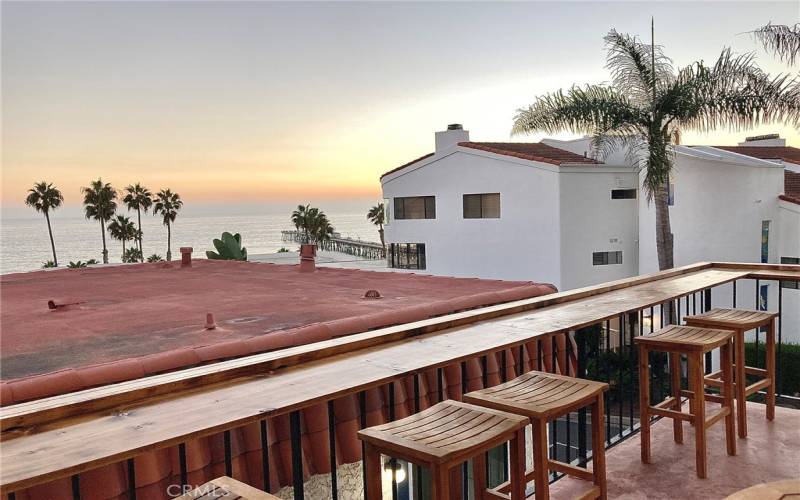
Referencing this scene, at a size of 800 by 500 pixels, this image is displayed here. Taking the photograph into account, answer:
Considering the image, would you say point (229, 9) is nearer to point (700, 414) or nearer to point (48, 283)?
point (48, 283)

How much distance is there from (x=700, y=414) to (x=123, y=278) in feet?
31.5

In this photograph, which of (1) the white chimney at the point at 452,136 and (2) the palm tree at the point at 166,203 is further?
(2) the palm tree at the point at 166,203

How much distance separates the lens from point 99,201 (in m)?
44.2

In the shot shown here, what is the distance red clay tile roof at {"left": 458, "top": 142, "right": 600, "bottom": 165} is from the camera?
18508 millimetres

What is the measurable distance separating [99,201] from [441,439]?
161 ft

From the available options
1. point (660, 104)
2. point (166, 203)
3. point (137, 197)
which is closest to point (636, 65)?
point (660, 104)

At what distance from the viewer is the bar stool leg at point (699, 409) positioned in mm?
3033

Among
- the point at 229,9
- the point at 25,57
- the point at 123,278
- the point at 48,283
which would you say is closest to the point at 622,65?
the point at 229,9

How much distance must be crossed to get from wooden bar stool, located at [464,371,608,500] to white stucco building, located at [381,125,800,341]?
15.5m

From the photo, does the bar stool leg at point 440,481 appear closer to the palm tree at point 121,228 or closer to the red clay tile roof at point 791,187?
the red clay tile roof at point 791,187

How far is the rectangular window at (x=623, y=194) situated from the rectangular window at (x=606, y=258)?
1.86 metres

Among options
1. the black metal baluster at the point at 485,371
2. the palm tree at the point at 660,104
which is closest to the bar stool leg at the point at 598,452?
the black metal baluster at the point at 485,371

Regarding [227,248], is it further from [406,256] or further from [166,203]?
[166,203]

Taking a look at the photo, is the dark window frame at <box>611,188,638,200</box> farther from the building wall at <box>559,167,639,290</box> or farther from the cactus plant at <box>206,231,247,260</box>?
the cactus plant at <box>206,231,247,260</box>
